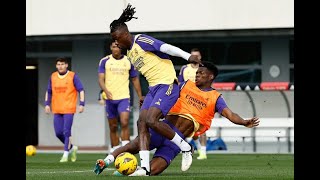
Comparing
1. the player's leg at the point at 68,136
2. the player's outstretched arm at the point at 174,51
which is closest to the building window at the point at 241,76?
the player's leg at the point at 68,136

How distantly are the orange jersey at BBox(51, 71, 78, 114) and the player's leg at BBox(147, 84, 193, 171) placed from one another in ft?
27.5

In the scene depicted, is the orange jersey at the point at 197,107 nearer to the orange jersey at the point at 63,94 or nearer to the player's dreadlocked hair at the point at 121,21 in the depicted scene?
the player's dreadlocked hair at the point at 121,21

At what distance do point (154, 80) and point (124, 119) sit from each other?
7721 mm

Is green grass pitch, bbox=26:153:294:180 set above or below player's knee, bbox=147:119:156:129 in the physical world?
below

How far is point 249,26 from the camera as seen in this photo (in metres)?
31.1

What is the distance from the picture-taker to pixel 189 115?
1352 centimetres

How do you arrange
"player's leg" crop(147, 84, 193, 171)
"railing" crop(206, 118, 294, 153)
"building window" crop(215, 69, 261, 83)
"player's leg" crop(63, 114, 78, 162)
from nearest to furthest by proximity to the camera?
"player's leg" crop(147, 84, 193, 171) < "player's leg" crop(63, 114, 78, 162) < "railing" crop(206, 118, 294, 153) < "building window" crop(215, 69, 261, 83)

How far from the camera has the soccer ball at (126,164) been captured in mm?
12438

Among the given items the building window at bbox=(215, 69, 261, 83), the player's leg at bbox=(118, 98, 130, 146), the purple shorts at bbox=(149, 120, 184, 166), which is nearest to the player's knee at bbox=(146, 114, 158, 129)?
the purple shorts at bbox=(149, 120, 184, 166)

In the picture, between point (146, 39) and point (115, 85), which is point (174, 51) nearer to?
point (146, 39)

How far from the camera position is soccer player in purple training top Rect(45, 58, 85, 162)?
2122 cm

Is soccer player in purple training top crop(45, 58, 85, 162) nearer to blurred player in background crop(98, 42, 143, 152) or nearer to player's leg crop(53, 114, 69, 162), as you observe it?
player's leg crop(53, 114, 69, 162)
